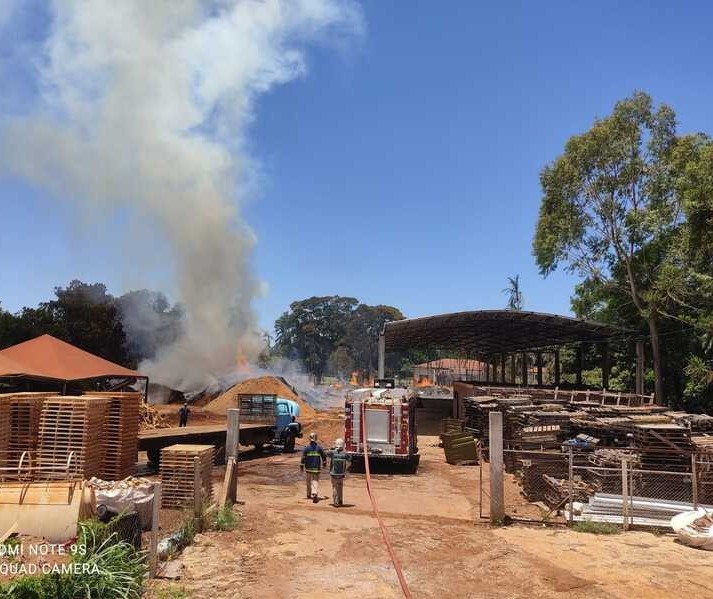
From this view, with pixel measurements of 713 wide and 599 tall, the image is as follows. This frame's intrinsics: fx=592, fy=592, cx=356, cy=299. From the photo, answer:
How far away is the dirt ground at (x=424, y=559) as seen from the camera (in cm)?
847

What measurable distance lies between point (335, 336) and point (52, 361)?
3551 inches

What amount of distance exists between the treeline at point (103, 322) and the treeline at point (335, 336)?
51982mm

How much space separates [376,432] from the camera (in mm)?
19750

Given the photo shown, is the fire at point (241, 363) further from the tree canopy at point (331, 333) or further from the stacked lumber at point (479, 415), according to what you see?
the tree canopy at point (331, 333)

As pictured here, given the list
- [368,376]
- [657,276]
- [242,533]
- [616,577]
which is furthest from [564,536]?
[368,376]

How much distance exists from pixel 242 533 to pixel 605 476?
8806 millimetres

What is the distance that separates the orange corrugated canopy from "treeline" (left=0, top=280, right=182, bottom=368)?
19.7m

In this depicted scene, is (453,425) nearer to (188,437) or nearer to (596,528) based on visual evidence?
(188,437)

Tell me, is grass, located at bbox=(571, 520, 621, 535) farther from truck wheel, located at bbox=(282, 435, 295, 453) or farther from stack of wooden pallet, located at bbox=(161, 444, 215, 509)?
truck wheel, located at bbox=(282, 435, 295, 453)

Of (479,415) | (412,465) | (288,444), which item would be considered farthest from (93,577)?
(479,415)

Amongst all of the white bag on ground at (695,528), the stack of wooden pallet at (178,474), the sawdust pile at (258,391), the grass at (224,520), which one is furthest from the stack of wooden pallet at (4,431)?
the sawdust pile at (258,391)

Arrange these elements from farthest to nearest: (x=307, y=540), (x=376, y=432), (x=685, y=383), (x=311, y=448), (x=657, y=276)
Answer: (x=685, y=383), (x=657, y=276), (x=376, y=432), (x=311, y=448), (x=307, y=540)

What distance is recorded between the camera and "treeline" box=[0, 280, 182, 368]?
45.9m

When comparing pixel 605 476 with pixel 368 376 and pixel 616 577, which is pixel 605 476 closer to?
pixel 616 577
